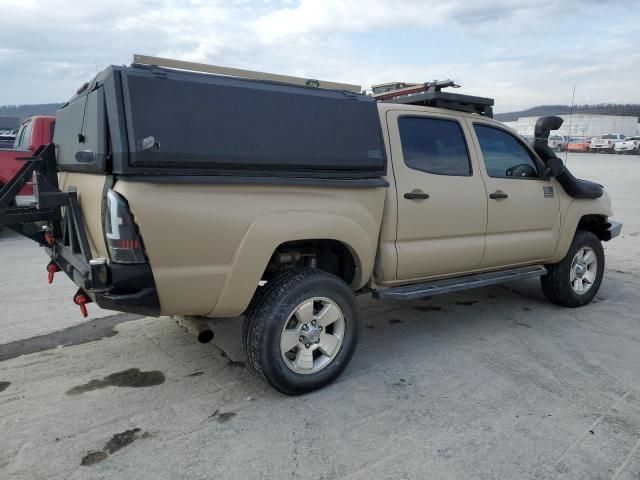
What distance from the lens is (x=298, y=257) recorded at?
3.61 m

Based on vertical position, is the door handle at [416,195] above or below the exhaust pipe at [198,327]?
above

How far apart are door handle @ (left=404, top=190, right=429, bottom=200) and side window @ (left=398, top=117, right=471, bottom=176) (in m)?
0.21

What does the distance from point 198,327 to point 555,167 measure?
12.0 feet

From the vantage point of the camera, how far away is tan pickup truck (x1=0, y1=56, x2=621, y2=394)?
276 cm

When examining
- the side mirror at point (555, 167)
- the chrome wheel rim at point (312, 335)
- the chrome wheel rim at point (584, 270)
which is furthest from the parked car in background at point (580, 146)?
the chrome wheel rim at point (312, 335)

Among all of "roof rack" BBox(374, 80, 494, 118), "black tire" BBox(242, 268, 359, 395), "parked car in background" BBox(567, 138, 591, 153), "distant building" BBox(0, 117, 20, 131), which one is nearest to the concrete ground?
"black tire" BBox(242, 268, 359, 395)

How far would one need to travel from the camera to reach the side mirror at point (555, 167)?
4.88 m

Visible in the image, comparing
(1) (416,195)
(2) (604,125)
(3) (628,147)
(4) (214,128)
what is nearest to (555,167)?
(1) (416,195)

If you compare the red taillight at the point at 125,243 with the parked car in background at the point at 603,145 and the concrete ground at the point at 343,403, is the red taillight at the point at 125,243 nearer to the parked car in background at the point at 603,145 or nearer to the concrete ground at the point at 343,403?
the concrete ground at the point at 343,403

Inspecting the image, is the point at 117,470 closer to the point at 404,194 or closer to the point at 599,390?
the point at 404,194

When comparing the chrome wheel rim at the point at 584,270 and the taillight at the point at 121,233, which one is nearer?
the taillight at the point at 121,233

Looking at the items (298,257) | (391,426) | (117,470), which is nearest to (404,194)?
(298,257)

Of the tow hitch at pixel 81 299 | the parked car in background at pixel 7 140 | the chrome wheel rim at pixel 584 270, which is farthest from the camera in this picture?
the parked car in background at pixel 7 140

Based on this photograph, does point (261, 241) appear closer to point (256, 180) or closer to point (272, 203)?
point (272, 203)
